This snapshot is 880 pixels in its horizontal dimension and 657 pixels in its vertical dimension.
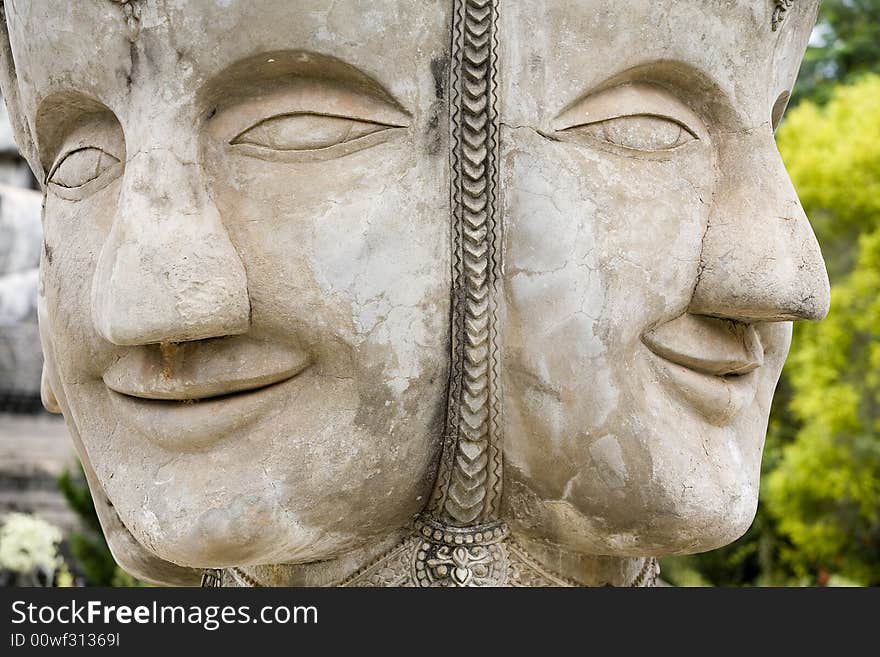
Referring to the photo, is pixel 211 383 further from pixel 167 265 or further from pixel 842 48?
pixel 842 48

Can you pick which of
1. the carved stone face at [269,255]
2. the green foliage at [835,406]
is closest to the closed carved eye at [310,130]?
the carved stone face at [269,255]

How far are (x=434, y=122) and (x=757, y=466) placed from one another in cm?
93

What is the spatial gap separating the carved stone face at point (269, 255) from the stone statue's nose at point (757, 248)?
501 millimetres

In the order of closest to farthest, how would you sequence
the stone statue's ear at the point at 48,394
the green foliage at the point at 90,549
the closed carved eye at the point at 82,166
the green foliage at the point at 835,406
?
the closed carved eye at the point at 82,166 → the stone statue's ear at the point at 48,394 → the green foliage at the point at 90,549 → the green foliage at the point at 835,406

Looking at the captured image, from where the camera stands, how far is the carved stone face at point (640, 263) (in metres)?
1.82

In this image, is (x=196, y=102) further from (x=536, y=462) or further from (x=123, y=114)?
(x=536, y=462)

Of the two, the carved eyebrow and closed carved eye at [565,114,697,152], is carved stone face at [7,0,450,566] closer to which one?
the carved eyebrow

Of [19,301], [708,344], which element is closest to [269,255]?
[708,344]

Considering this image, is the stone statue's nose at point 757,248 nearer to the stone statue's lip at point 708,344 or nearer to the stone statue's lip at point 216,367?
the stone statue's lip at point 708,344

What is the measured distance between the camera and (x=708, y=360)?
2.00 m

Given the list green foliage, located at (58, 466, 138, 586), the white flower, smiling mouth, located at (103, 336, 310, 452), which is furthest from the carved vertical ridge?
green foliage, located at (58, 466, 138, 586)

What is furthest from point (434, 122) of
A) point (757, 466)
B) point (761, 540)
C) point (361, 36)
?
point (761, 540)

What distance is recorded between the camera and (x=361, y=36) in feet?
5.78

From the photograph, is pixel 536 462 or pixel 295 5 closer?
pixel 295 5
